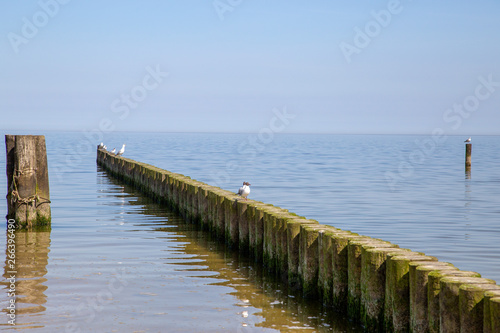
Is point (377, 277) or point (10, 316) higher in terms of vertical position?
point (377, 277)

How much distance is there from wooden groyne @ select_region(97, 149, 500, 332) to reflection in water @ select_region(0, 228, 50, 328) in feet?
11.8

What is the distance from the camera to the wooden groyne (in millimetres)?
5570

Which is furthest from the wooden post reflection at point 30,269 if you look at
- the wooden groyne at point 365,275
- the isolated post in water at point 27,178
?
the wooden groyne at point 365,275

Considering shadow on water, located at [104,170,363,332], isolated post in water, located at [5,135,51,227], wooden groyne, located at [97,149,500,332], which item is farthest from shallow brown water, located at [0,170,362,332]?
isolated post in water, located at [5,135,51,227]

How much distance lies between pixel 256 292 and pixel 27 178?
6723 mm

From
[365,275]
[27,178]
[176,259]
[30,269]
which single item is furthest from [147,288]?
[27,178]

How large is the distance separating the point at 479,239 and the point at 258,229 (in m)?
7.68

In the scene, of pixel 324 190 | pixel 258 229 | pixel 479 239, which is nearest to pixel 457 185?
pixel 324 190

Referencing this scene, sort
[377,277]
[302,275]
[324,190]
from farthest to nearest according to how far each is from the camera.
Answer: [324,190]
[302,275]
[377,277]

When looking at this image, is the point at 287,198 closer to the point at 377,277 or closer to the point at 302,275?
the point at 302,275

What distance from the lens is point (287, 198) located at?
25703mm

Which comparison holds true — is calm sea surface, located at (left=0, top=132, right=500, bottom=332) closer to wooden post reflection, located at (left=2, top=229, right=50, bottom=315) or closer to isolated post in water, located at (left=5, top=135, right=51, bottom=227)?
wooden post reflection, located at (left=2, top=229, right=50, bottom=315)

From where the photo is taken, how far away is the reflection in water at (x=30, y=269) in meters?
8.36

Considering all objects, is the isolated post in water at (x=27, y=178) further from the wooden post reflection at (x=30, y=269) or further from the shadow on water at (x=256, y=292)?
the shadow on water at (x=256, y=292)
